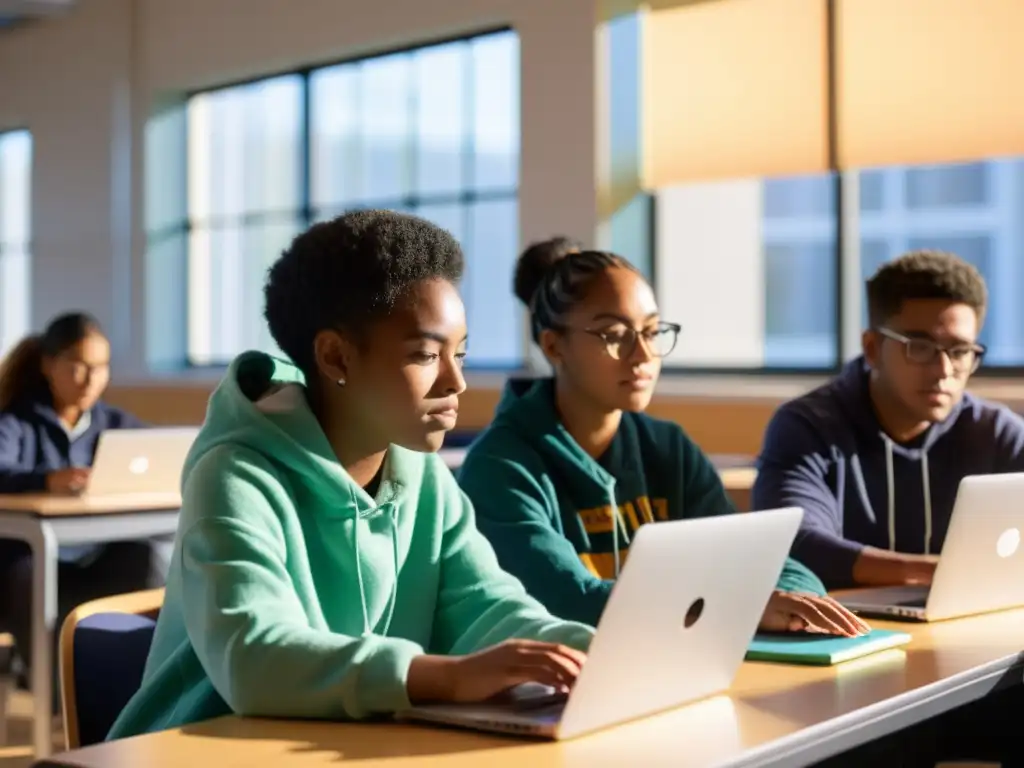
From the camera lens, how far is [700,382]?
18.7ft

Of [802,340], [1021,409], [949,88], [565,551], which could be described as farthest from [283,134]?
[802,340]

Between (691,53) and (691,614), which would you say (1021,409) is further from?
→ (691,614)

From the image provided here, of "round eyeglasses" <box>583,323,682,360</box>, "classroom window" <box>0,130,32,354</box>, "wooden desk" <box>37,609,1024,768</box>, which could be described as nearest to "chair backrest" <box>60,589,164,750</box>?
"wooden desk" <box>37,609,1024,768</box>

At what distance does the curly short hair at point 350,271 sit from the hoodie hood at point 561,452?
556 millimetres

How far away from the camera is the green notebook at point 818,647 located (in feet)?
5.01

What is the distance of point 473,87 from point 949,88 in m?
2.42

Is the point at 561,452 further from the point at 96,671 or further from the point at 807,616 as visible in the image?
the point at 96,671

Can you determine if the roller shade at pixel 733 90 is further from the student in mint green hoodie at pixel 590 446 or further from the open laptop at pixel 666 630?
the open laptop at pixel 666 630

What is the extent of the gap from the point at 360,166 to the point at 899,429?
271 inches

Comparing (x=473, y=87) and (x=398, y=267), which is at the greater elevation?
(x=473, y=87)

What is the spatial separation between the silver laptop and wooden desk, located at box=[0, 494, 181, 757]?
0.09 metres

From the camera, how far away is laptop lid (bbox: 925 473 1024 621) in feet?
5.71

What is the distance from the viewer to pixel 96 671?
5.17ft

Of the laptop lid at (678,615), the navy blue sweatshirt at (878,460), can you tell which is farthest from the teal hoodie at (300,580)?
the navy blue sweatshirt at (878,460)
